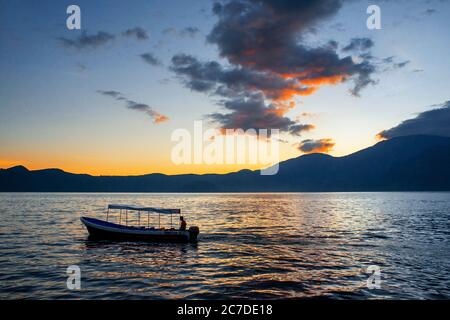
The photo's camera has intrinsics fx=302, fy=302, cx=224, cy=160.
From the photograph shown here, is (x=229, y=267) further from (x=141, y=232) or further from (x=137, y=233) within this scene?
(x=137, y=233)

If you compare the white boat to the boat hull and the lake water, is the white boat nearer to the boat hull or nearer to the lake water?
the boat hull

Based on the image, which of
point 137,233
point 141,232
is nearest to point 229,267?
point 141,232

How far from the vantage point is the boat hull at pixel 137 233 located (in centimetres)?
4553

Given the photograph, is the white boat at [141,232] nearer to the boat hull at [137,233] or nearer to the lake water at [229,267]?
the boat hull at [137,233]

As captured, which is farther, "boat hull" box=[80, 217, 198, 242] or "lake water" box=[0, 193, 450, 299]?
"boat hull" box=[80, 217, 198, 242]

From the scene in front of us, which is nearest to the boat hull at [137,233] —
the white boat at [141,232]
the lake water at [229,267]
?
→ the white boat at [141,232]

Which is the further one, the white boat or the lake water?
the white boat

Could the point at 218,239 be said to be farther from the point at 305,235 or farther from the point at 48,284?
the point at 48,284

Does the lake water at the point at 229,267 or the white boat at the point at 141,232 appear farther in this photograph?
the white boat at the point at 141,232

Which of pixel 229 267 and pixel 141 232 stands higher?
pixel 141 232

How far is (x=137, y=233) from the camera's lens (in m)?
46.2

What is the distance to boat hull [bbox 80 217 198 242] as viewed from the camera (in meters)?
45.5

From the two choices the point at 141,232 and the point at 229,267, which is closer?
the point at 229,267

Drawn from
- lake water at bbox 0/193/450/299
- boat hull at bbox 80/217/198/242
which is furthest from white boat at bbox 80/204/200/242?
lake water at bbox 0/193/450/299
